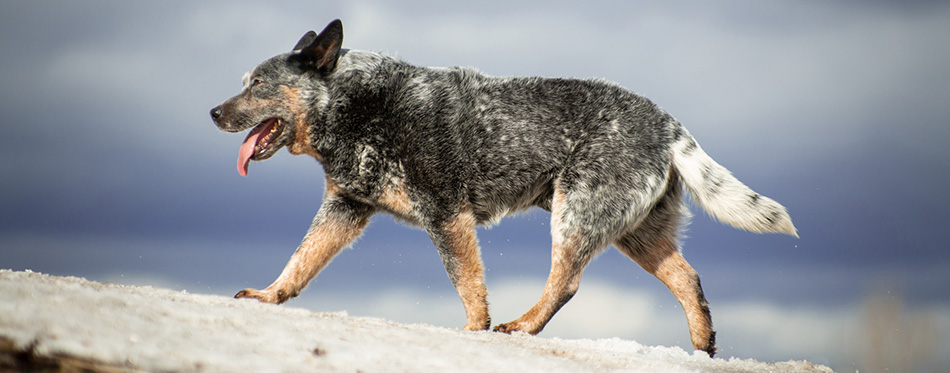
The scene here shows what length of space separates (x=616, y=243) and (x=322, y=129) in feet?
8.18

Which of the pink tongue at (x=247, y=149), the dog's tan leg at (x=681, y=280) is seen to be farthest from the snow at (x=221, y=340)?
the dog's tan leg at (x=681, y=280)

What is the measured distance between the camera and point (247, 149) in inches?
201

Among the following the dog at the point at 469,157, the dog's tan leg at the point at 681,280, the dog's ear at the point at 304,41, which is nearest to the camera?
the dog at the point at 469,157

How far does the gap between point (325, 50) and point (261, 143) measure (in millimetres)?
810

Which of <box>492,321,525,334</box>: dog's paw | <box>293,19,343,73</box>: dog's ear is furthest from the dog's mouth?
<box>492,321,525,334</box>: dog's paw

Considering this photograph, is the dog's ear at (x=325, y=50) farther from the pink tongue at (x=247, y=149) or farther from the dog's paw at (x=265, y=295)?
the dog's paw at (x=265, y=295)

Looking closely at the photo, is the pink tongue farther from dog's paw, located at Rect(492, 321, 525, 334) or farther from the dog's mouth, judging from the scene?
dog's paw, located at Rect(492, 321, 525, 334)

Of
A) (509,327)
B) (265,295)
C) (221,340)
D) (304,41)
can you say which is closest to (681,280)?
(509,327)

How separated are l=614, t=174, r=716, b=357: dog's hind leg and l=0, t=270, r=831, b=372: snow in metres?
2.00

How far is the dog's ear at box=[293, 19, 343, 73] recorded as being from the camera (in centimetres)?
498

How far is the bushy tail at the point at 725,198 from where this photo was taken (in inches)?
204

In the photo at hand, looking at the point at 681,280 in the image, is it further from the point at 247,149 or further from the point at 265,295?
the point at 247,149

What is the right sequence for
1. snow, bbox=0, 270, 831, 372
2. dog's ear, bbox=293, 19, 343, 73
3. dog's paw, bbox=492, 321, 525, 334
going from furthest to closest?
dog's ear, bbox=293, 19, 343, 73
dog's paw, bbox=492, 321, 525, 334
snow, bbox=0, 270, 831, 372

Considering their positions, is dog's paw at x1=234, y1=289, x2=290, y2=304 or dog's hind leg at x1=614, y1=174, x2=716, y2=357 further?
dog's hind leg at x1=614, y1=174, x2=716, y2=357
